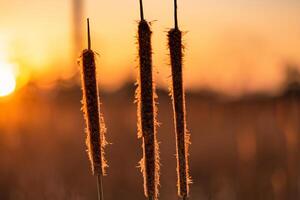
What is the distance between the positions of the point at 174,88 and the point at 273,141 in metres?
7.01

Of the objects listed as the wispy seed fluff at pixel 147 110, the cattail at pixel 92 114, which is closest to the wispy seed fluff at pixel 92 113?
the cattail at pixel 92 114

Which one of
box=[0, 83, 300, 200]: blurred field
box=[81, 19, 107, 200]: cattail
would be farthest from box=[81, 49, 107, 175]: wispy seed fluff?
box=[0, 83, 300, 200]: blurred field

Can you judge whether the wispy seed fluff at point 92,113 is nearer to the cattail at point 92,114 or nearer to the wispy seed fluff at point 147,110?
the cattail at point 92,114

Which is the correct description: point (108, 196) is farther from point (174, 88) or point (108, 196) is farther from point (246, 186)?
point (174, 88)

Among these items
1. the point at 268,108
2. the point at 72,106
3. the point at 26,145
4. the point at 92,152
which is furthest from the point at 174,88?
the point at 72,106

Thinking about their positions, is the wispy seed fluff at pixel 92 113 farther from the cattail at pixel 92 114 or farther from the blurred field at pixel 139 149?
the blurred field at pixel 139 149

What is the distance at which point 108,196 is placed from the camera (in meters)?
6.25

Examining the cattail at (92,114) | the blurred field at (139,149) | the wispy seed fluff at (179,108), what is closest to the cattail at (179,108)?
the wispy seed fluff at (179,108)

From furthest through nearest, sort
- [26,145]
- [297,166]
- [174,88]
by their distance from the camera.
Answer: [26,145] → [297,166] → [174,88]

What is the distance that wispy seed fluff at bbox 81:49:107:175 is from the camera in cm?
171

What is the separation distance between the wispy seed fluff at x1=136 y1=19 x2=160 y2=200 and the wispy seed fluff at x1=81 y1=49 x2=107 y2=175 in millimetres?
109

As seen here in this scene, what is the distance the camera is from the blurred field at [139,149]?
6.01 m

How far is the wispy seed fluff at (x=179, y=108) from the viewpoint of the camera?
164cm

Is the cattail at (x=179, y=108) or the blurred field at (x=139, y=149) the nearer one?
the cattail at (x=179, y=108)
